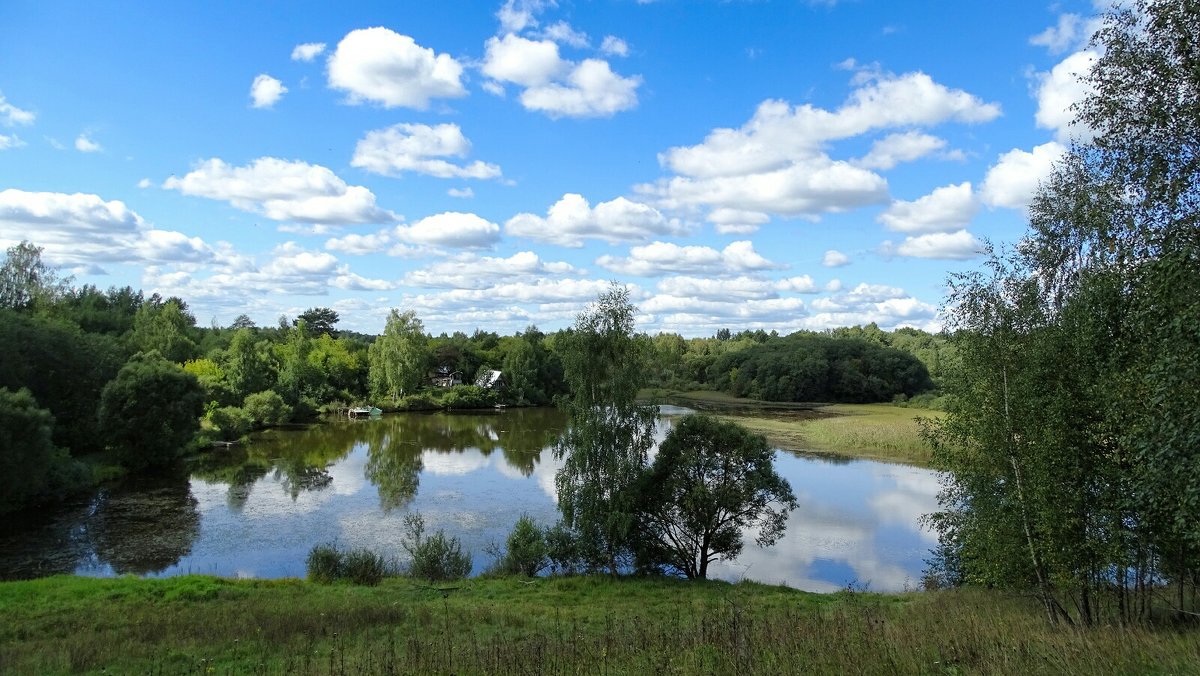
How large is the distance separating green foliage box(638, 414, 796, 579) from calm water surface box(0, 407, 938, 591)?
182 centimetres

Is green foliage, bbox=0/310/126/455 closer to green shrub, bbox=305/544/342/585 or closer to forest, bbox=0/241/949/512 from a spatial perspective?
forest, bbox=0/241/949/512

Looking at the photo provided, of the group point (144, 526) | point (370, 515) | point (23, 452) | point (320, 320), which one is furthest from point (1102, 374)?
point (320, 320)

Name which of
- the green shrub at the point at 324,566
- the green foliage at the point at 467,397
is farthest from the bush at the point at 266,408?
the green shrub at the point at 324,566

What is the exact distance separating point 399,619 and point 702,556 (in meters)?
10.5

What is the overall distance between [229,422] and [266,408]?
7657 millimetres

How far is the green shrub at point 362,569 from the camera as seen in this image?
18859 millimetres

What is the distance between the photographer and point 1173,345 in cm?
728

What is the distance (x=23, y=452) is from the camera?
86.1 ft

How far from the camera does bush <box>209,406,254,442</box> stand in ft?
167

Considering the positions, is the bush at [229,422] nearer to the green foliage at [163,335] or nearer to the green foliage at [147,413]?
the green foliage at [147,413]

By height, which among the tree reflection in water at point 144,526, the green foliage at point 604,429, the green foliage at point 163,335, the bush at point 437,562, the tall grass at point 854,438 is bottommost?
the tree reflection in water at point 144,526

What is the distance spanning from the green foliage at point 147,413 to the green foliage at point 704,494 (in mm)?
31911

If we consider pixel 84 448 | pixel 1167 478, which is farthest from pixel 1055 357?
pixel 84 448

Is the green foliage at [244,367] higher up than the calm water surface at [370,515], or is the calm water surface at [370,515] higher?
the green foliage at [244,367]
